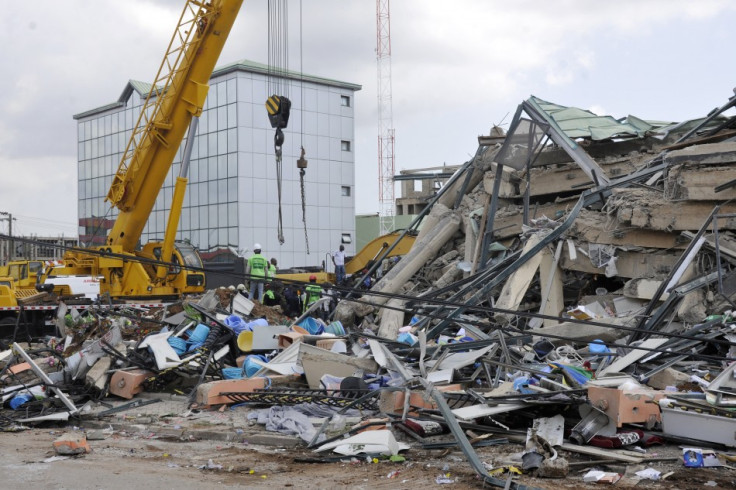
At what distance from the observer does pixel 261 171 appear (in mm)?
36656

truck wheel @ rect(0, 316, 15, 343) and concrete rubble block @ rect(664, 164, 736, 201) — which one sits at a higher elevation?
concrete rubble block @ rect(664, 164, 736, 201)

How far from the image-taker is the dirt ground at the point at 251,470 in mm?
5457

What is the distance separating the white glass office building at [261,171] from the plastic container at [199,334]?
2458 centimetres

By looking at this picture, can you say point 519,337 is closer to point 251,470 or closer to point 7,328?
point 251,470

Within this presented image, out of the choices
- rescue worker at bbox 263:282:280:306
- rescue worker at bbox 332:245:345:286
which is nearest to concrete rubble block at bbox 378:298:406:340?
rescue worker at bbox 263:282:280:306

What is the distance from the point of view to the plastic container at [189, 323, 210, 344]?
10.5m

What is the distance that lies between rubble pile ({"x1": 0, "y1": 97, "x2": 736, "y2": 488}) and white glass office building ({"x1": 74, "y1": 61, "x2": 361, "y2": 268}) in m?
21.9

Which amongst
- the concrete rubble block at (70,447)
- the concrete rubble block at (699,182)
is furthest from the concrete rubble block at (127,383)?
the concrete rubble block at (699,182)

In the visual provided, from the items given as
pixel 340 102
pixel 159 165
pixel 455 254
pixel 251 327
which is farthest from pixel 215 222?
pixel 251 327

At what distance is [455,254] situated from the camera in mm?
14406

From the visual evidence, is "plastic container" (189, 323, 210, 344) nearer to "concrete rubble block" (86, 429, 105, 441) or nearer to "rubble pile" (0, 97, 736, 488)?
"rubble pile" (0, 97, 736, 488)

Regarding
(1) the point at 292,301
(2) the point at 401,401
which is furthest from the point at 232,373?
(1) the point at 292,301

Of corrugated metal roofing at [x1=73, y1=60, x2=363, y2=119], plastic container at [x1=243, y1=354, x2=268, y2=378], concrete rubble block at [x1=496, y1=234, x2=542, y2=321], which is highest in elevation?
corrugated metal roofing at [x1=73, y1=60, x2=363, y2=119]

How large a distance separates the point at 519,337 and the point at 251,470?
4.43m
